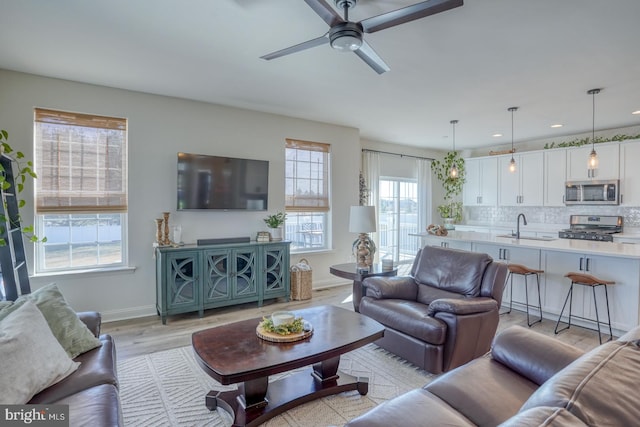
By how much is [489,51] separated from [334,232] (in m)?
3.46

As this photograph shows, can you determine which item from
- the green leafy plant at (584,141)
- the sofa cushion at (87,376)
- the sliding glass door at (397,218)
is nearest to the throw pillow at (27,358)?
the sofa cushion at (87,376)

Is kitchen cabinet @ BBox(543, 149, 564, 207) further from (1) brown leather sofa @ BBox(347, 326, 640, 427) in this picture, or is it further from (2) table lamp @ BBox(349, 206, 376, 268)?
(1) brown leather sofa @ BBox(347, 326, 640, 427)

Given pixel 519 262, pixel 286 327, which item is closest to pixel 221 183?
pixel 286 327

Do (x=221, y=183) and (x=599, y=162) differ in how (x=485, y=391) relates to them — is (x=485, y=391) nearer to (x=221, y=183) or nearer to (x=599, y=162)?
(x=221, y=183)

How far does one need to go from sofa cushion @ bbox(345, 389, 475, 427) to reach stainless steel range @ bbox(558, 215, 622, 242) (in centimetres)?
551

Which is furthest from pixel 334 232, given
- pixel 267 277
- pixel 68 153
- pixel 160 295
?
pixel 68 153

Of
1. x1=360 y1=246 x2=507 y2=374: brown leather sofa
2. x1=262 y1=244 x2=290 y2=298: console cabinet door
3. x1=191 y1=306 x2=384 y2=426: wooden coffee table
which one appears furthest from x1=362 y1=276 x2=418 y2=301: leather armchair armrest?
x1=262 y1=244 x2=290 y2=298: console cabinet door

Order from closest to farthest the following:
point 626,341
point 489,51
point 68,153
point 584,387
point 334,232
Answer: point 584,387 → point 626,341 → point 489,51 → point 68,153 → point 334,232

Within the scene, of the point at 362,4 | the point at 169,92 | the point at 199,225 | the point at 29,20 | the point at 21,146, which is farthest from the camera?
the point at 199,225

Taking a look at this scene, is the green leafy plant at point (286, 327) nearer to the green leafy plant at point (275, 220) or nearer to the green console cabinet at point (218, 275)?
the green console cabinet at point (218, 275)

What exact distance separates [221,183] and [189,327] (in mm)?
1825

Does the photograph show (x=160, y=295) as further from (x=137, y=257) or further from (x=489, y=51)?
(x=489, y=51)

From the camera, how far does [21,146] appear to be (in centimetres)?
343

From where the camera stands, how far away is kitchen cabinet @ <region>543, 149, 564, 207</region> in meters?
6.10
